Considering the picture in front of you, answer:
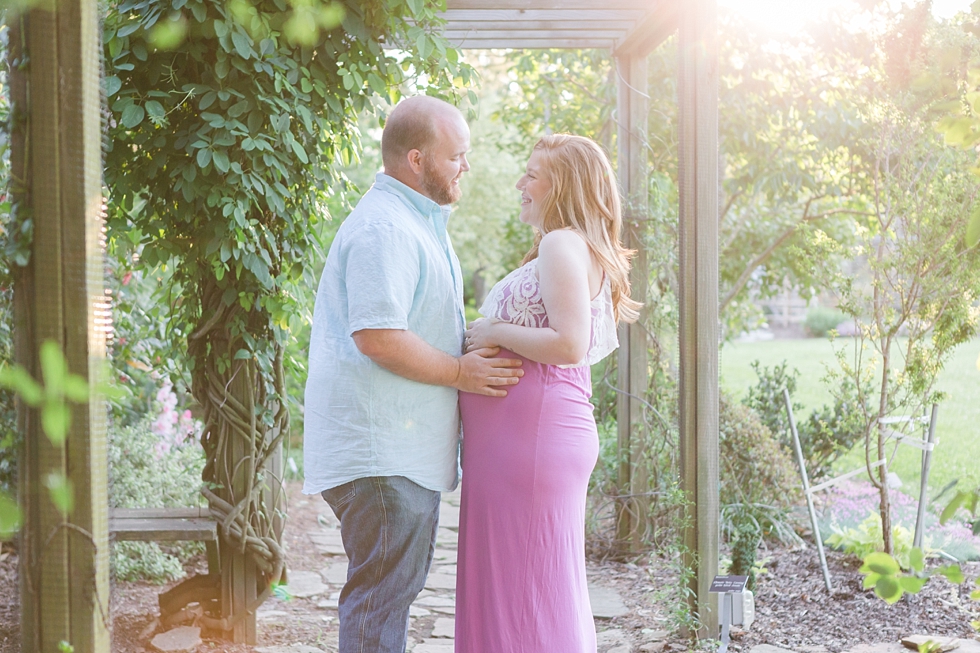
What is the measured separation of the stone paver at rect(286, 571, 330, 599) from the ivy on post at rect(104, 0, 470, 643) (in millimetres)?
678

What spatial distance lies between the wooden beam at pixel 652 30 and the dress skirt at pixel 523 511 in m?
1.91

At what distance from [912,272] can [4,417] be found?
378cm

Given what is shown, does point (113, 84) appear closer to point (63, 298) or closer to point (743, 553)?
point (63, 298)

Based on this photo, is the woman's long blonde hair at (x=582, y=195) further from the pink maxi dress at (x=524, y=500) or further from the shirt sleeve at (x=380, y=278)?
the shirt sleeve at (x=380, y=278)

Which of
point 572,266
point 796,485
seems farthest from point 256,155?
point 796,485

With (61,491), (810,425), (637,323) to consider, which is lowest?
(810,425)

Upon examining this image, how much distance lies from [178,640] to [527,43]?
323 centimetres

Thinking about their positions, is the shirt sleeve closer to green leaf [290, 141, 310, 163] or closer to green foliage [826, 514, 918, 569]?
green leaf [290, 141, 310, 163]

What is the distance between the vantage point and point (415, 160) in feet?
7.52

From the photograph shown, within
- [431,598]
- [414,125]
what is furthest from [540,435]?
[431,598]

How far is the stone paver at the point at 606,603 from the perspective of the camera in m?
3.86

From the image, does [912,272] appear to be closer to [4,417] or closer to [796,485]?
[796,485]

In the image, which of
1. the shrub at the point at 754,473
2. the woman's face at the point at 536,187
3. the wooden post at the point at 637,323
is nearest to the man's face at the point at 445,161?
the woman's face at the point at 536,187

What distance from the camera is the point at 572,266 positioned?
2.20 meters
